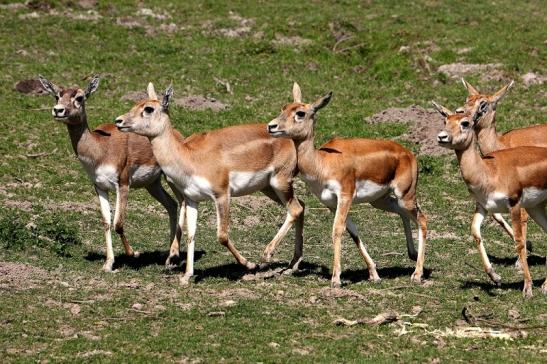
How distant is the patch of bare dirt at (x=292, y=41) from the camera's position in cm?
2372

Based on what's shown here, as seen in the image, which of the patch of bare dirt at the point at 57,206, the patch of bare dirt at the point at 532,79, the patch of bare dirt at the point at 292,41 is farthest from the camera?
the patch of bare dirt at the point at 292,41

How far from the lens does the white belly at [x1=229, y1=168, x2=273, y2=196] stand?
40.3 ft

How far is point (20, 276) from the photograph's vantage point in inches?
467

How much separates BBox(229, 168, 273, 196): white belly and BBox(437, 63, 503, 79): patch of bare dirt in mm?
10048

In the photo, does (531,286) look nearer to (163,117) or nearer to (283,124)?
(283,124)

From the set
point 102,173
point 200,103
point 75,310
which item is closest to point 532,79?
point 200,103

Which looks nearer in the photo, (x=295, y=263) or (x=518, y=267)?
(x=295, y=263)

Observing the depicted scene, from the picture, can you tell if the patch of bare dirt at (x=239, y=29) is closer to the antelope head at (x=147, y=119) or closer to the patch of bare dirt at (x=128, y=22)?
the patch of bare dirt at (x=128, y=22)

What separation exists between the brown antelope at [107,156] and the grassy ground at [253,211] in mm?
642

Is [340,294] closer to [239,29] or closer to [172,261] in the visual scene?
[172,261]

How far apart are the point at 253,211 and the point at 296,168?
3693 millimetres

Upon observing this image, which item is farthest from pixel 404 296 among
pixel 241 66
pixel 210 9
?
pixel 210 9

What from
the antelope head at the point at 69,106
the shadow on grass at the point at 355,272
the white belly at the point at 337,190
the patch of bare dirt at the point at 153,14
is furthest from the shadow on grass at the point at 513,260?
the patch of bare dirt at the point at 153,14

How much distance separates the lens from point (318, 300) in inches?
440
